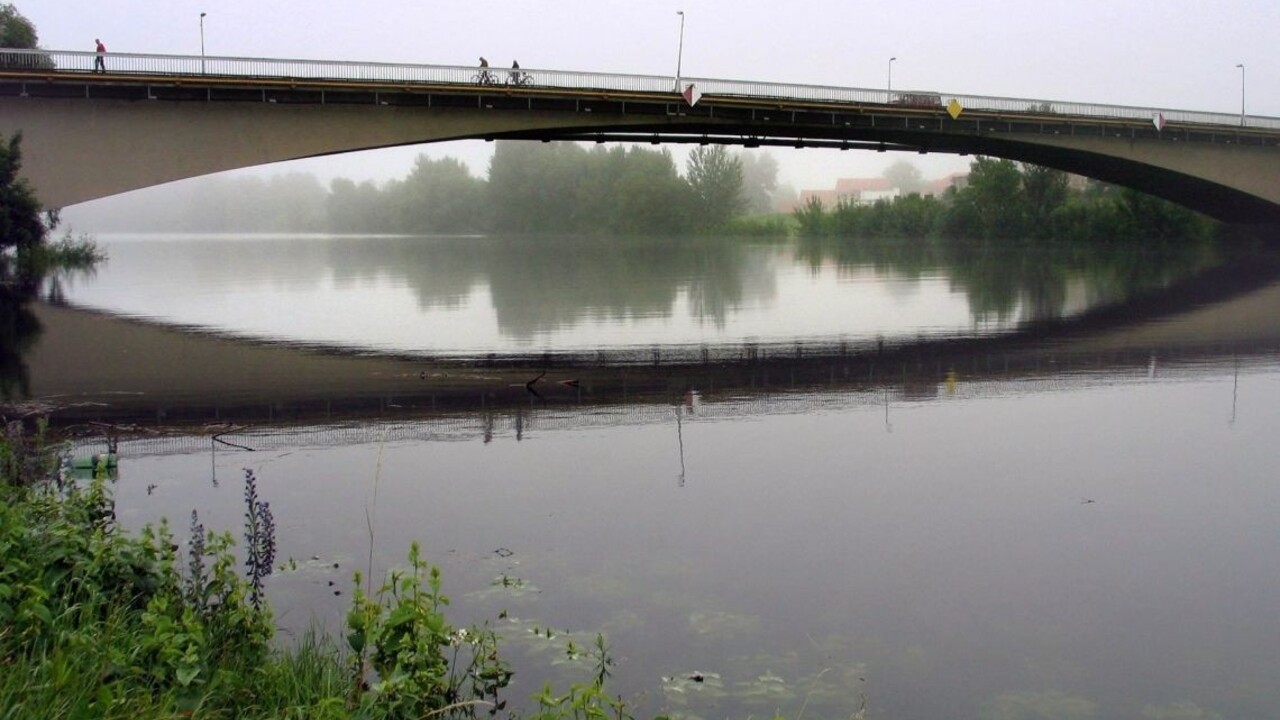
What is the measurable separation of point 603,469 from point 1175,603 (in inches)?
224

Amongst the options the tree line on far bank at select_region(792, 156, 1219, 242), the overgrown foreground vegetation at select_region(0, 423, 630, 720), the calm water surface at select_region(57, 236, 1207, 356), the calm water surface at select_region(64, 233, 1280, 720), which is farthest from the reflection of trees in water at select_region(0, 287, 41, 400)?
the tree line on far bank at select_region(792, 156, 1219, 242)

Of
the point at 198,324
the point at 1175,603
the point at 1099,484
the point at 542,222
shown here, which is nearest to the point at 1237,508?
the point at 1099,484

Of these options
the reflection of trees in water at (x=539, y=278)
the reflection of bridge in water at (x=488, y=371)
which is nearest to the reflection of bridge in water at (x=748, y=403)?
the reflection of bridge in water at (x=488, y=371)

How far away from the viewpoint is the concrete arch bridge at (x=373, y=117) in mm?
37562

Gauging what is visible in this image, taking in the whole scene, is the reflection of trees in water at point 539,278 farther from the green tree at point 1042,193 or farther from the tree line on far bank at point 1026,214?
the green tree at point 1042,193

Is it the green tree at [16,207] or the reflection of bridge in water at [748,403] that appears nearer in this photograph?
the reflection of bridge in water at [748,403]

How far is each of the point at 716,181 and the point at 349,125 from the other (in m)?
99.9

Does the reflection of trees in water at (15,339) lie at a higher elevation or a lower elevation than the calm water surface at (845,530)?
higher

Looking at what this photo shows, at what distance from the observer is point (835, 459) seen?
12750 mm

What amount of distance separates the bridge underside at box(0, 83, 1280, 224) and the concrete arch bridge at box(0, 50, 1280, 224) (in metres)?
0.05

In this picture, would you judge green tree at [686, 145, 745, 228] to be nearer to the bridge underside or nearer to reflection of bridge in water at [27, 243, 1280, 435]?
the bridge underside

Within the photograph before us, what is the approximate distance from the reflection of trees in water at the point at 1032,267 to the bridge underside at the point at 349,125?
6091mm

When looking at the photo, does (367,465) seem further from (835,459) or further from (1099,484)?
(1099,484)

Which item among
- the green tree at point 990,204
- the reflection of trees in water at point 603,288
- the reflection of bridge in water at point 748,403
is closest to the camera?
the reflection of bridge in water at point 748,403
